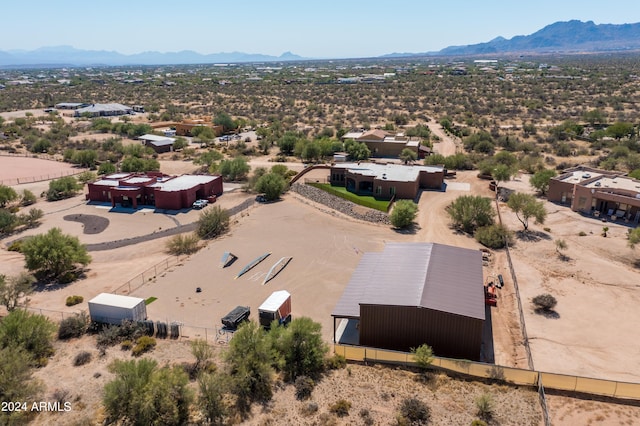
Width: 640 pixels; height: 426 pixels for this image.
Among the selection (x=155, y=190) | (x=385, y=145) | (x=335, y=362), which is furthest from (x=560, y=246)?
(x=385, y=145)

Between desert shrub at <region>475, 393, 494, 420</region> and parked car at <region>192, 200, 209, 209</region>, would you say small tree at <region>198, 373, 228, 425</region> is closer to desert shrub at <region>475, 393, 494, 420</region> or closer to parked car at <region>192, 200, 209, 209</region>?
desert shrub at <region>475, 393, 494, 420</region>

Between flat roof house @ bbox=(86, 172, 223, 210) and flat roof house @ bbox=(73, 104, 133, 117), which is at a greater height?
flat roof house @ bbox=(73, 104, 133, 117)

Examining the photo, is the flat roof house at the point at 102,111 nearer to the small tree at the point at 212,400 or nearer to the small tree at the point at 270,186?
the small tree at the point at 270,186

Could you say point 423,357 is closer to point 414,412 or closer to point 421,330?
point 421,330

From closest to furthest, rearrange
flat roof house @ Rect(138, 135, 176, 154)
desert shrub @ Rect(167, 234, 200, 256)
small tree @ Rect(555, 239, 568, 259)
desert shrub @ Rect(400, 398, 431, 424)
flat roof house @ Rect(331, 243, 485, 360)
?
desert shrub @ Rect(400, 398, 431, 424) < flat roof house @ Rect(331, 243, 485, 360) < small tree @ Rect(555, 239, 568, 259) < desert shrub @ Rect(167, 234, 200, 256) < flat roof house @ Rect(138, 135, 176, 154)

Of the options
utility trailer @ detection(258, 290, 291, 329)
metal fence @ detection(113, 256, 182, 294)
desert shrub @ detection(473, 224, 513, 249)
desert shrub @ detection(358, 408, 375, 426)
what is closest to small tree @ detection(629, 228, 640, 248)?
desert shrub @ detection(473, 224, 513, 249)

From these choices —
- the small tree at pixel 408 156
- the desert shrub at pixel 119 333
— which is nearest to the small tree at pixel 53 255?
the desert shrub at pixel 119 333
